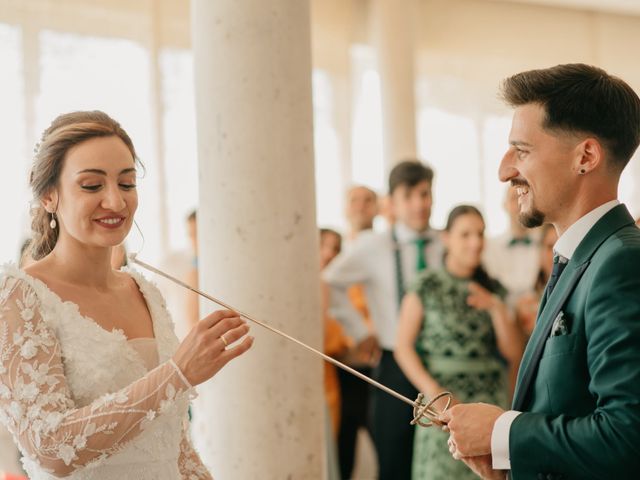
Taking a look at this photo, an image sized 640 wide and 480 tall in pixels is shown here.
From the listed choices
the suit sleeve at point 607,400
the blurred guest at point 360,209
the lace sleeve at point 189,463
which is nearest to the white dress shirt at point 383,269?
the blurred guest at point 360,209

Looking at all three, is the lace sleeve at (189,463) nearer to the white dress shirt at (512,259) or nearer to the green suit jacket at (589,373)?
the green suit jacket at (589,373)

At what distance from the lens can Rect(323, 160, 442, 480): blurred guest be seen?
506 cm

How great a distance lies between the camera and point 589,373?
6.70ft

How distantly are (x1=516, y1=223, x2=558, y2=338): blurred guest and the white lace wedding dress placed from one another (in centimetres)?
308

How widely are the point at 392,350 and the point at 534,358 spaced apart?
10.2 ft

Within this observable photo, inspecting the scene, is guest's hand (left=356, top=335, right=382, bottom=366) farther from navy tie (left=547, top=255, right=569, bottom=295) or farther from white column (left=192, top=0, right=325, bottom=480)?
navy tie (left=547, top=255, right=569, bottom=295)

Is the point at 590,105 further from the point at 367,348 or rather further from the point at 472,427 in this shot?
the point at 367,348

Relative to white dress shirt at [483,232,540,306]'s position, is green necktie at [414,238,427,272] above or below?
above

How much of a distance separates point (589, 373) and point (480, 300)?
2.82 metres

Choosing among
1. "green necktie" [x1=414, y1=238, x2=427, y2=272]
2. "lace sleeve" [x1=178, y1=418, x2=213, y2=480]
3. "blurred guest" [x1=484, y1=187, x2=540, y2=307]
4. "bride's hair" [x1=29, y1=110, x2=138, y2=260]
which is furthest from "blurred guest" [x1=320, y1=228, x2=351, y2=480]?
"bride's hair" [x1=29, y1=110, x2=138, y2=260]

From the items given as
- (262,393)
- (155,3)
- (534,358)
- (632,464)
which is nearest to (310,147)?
(262,393)

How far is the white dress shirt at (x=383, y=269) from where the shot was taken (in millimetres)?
5379

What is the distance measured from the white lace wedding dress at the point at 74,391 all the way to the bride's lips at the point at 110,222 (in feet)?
0.73

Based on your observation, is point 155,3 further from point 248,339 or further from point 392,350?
point 248,339
